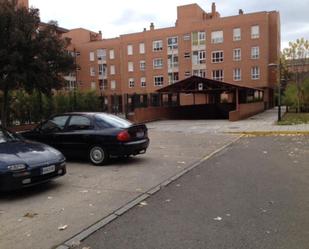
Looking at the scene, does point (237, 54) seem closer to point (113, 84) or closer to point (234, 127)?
point (113, 84)

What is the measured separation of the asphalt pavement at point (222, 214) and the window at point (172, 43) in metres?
57.5

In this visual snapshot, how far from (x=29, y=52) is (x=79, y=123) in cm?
714

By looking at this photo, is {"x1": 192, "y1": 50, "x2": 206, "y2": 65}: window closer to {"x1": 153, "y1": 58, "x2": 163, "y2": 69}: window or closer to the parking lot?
{"x1": 153, "y1": 58, "x2": 163, "y2": 69}: window

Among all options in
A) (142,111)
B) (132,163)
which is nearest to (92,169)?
A: (132,163)

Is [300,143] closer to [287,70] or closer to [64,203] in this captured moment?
Answer: [64,203]

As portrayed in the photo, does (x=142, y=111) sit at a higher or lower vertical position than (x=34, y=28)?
lower

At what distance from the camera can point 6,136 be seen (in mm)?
7984

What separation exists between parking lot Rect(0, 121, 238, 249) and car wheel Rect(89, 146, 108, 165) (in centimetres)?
23

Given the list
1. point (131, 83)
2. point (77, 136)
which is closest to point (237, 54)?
point (131, 83)

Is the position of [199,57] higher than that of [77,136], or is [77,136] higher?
[199,57]

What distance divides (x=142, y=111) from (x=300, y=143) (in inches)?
662

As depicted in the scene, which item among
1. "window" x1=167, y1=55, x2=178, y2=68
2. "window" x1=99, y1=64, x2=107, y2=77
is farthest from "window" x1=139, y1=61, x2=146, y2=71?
"window" x1=99, y1=64, x2=107, y2=77

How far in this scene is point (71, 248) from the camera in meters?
4.38

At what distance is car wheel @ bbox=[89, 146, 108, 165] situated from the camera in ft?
31.7
